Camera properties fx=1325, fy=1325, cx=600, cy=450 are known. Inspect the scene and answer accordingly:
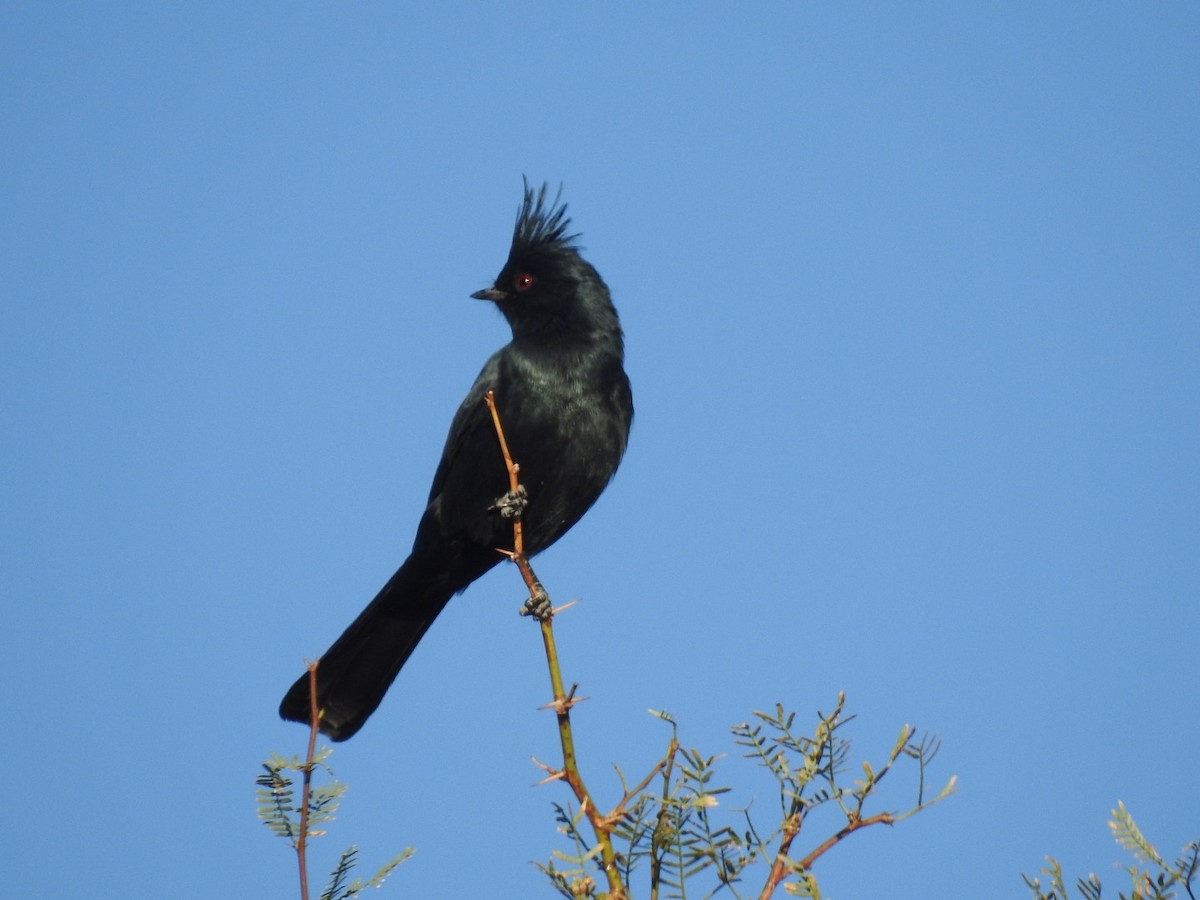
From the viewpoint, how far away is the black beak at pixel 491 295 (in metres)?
7.84

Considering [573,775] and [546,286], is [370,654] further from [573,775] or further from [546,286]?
[573,775]

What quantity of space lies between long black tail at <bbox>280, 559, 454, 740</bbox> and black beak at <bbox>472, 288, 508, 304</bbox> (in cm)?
169

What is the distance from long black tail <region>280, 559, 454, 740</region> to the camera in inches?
261

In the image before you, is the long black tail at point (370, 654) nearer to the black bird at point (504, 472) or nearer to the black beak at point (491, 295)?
the black bird at point (504, 472)

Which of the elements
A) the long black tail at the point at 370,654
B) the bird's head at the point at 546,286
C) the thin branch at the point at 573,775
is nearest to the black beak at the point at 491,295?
the bird's head at the point at 546,286

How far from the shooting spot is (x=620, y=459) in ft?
23.2

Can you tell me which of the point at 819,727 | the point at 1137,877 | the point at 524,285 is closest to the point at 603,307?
the point at 524,285

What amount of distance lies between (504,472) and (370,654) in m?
1.20

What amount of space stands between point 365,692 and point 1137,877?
16.6 feet

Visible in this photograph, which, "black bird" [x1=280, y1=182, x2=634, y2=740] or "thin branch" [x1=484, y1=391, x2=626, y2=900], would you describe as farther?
"black bird" [x1=280, y1=182, x2=634, y2=740]

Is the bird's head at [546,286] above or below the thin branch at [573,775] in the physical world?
above

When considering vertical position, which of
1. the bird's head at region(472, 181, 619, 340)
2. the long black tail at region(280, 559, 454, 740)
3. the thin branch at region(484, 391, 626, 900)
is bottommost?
the thin branch at region(484, 391, 626, 900)

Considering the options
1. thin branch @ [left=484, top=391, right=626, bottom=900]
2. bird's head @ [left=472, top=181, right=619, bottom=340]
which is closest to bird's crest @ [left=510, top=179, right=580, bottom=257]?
bird's head @ [left=472, top=181, right=619, bottom=340]

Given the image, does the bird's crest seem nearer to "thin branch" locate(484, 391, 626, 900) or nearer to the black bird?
the black bird
